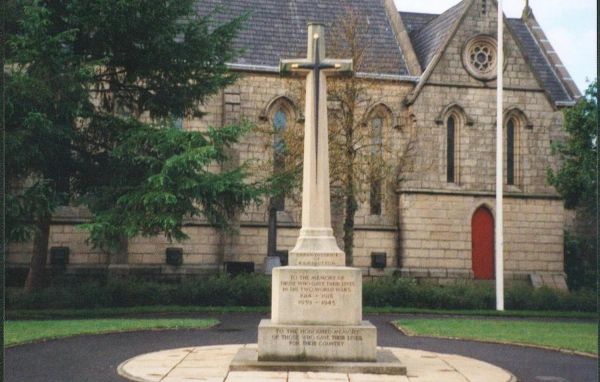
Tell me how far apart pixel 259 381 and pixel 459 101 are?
848 inches

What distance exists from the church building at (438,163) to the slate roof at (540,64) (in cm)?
306

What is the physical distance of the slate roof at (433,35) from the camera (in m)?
29.7

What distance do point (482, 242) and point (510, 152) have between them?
13.2ft

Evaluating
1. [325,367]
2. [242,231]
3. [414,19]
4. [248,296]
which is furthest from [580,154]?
[325,367]

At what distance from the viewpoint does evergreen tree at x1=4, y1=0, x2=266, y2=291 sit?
18.9m

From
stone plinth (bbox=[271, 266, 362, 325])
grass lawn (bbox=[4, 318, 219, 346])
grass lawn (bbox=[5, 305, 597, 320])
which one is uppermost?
stone plinth (bbox=[271, 266, 362, 325])

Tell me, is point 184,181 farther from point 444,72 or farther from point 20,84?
point 444,72

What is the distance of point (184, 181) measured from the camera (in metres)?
19.3

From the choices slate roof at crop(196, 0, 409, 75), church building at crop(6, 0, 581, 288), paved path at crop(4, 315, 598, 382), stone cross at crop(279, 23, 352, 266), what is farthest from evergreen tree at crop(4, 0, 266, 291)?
stone cross at crop(279, 23, 352, 266)

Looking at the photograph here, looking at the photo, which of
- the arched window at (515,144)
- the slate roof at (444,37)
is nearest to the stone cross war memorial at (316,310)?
the slate roof at (444,37)

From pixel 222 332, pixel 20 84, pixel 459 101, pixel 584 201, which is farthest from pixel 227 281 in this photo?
pixel 584 201

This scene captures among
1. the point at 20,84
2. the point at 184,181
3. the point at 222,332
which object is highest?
the point at 20,84

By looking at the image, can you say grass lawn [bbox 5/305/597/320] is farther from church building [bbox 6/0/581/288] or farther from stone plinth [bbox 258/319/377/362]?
stone plinth [bbox 258/319/377/362]

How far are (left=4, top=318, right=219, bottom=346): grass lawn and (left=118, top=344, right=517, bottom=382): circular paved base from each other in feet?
12.2
